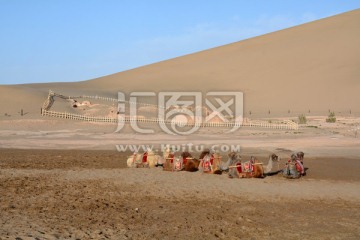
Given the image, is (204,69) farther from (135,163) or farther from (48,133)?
(135,163)

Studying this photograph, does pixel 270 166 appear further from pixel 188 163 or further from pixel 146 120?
pixel 146 120

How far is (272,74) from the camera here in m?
63.0

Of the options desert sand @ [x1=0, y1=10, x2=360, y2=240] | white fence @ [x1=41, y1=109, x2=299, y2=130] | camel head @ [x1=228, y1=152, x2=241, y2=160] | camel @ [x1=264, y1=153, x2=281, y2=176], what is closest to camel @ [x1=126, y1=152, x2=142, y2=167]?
desert sand @ [x1=0, y1=10, x2=360, y2=240]

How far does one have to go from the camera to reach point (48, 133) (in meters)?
24.5

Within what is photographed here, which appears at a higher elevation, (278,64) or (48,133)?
(278,64)

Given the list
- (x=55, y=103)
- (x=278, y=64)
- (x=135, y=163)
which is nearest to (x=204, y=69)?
(x=278, y=64)

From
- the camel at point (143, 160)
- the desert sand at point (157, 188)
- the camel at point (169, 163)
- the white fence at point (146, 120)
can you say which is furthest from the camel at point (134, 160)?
the white fence at point (146, 120)

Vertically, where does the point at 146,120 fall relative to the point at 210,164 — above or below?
above

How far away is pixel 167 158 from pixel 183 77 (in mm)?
57593

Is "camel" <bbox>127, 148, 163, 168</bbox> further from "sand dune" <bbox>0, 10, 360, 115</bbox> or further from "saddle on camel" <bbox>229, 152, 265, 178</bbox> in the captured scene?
"sand dune" <bbox>0, 10, 360, 115</bbox>

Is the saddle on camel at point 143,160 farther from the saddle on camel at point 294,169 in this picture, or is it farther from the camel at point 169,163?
the saddle on camel at point 294,169

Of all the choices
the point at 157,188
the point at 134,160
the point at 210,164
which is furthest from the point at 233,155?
the point at 134,160

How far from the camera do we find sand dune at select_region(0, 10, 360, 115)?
A: 49.7 metres

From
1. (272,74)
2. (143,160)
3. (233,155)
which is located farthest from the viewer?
(272,74)
